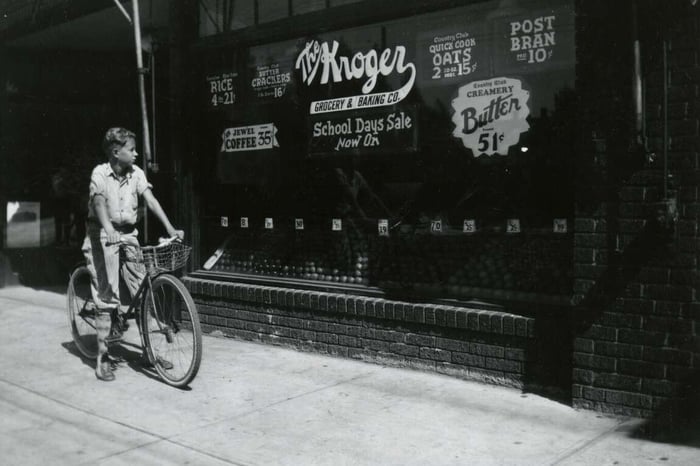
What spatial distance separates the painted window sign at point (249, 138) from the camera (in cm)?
710

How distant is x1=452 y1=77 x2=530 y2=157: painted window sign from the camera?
17.9ft

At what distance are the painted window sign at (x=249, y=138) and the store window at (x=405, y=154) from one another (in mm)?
17

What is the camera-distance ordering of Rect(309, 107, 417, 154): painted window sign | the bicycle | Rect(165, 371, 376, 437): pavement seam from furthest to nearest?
Rect(309, 107, 417, 154): painted window sign → the bicycle → Rect(165, 371, 376, 437): pavement seam

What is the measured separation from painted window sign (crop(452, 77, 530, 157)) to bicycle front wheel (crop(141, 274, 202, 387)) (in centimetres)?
244

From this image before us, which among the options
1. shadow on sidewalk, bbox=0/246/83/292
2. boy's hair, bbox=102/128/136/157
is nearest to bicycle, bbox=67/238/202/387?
boy's hair, bbox=102/128/136/157

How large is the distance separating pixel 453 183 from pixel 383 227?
795 mm

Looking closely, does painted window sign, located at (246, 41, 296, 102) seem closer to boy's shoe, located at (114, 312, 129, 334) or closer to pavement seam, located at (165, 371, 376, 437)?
boy's shoe, located at (114, 312, 129, 334)

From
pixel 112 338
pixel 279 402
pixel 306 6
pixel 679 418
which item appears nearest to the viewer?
pixel 679 418

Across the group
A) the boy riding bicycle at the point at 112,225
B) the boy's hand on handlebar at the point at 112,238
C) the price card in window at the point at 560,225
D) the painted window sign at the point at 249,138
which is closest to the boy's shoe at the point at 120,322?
the boy riding bicycle at the point at 112,225

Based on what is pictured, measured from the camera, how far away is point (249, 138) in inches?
287

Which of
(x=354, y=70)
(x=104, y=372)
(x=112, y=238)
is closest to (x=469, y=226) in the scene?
(x=354, y=70)

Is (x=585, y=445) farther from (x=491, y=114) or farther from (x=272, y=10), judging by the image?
(x=272, y=10)

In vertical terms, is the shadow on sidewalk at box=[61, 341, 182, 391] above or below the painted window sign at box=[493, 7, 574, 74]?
below

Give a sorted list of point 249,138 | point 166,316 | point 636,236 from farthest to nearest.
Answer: point 249,138, point 166,316, point 636,236
